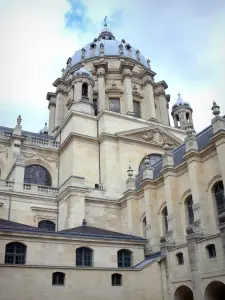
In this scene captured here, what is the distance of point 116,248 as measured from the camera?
74.2 feet

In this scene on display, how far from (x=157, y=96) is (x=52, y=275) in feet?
119

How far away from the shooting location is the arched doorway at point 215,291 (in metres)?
18.2

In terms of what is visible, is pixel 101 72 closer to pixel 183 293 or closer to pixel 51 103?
pixel 51 103

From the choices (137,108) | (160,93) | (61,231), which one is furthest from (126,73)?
(61,231)

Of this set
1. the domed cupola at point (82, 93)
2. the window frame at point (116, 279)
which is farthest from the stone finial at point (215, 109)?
the domed cupola at point (82, 93)

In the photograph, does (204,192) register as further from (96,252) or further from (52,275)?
(52,275)

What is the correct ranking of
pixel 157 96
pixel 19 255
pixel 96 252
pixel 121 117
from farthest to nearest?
pixel 157 96
pixel 121 117
pixel 96 252
pixel 19 255

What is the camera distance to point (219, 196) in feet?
71.4

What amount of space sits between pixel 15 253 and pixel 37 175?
15552 millimetres

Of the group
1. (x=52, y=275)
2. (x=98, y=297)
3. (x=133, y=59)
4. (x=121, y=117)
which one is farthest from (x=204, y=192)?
(x=133, y=59)

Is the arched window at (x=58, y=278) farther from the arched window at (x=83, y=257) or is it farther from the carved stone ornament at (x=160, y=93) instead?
the carved stone ornament at (x=160, y=93)

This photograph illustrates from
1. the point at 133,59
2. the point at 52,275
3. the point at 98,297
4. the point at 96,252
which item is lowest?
the point at 98,297

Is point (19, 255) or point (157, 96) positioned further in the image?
point (157, 96)

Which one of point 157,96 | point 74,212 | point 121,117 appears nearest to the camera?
point 74,212
